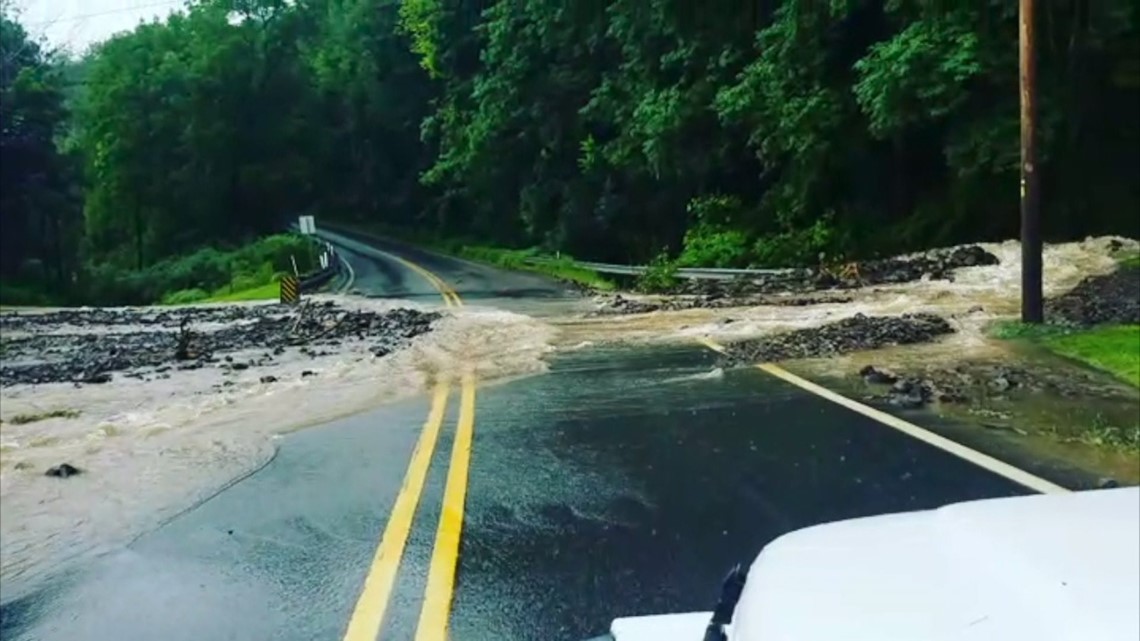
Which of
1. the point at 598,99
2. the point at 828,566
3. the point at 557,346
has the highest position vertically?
the point at 598,99

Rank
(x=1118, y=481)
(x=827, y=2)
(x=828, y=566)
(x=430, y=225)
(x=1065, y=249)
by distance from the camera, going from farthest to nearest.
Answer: (x=430, y=225), (x=827, y=2), (x=1065, y=249), (x=1118, y=481), (x=828, y=566)

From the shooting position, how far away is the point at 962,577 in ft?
6.83

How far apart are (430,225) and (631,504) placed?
6825cm

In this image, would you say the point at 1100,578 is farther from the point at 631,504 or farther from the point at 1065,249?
the point at 1065,249

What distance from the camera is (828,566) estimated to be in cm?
231

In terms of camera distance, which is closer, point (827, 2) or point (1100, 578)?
point (1100, 578)

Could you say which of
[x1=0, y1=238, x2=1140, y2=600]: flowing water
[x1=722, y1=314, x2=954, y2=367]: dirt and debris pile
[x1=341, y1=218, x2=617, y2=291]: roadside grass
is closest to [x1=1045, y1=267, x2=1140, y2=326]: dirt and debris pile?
[x1=0, y1=238, x2=1140, y2=600]: flowing water

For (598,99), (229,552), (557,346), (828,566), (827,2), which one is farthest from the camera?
(598,99)

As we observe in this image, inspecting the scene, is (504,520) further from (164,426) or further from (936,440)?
(164,426)

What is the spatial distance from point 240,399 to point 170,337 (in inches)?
420

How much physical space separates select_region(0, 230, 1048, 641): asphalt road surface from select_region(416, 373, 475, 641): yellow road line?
2cm

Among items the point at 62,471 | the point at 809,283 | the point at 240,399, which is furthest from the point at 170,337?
the point at 62,471

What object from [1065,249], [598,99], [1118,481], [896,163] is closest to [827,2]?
[896,163]

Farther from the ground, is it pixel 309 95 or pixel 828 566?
pixel 309 95
